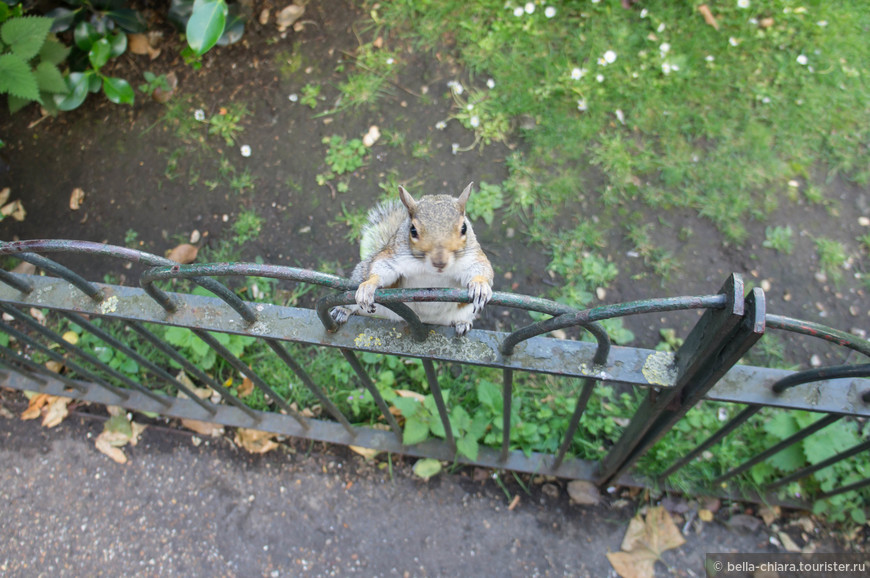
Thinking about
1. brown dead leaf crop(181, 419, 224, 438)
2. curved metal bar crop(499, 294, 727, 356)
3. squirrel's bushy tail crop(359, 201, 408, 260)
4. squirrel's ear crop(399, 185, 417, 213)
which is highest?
curved metal bar crop(499, 294, 727, 356)

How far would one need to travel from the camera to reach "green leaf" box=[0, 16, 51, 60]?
2770 mm

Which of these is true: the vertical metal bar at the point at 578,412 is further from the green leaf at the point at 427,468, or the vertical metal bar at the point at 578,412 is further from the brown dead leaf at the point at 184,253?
the brown dead leaf at the point at 184,253

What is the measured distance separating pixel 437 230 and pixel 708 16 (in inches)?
124

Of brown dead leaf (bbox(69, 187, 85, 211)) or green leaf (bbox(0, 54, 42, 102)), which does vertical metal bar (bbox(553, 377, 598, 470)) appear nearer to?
green leaf (bbox(0, 54, 42, 102))

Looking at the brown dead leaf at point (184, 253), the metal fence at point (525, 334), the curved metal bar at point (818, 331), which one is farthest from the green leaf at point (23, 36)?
the curved metal bar at point (818, 331)

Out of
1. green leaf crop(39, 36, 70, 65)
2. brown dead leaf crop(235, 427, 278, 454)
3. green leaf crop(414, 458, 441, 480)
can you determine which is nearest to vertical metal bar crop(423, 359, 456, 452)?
green leaf crop(414, 458, 441, 480)

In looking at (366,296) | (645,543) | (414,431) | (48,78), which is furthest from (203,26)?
(645,543)

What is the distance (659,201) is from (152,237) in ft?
10.1

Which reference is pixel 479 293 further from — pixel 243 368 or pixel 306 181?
pixel 306 181

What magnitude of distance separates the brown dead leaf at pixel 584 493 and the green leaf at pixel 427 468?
62 centimetres

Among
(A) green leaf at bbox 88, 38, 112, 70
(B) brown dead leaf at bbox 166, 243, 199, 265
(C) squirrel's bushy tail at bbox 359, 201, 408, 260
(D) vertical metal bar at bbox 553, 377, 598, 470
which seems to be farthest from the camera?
(A) green leaf at bbox 88, 38, 112, 70

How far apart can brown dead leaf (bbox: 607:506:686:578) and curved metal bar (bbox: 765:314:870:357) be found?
4.71 ft

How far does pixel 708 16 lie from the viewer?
3475 mm

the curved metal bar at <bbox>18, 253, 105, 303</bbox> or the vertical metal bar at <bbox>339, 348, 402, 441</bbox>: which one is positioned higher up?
the curved metal bar at <bbox>18, 253, 105, 303</bbox>
